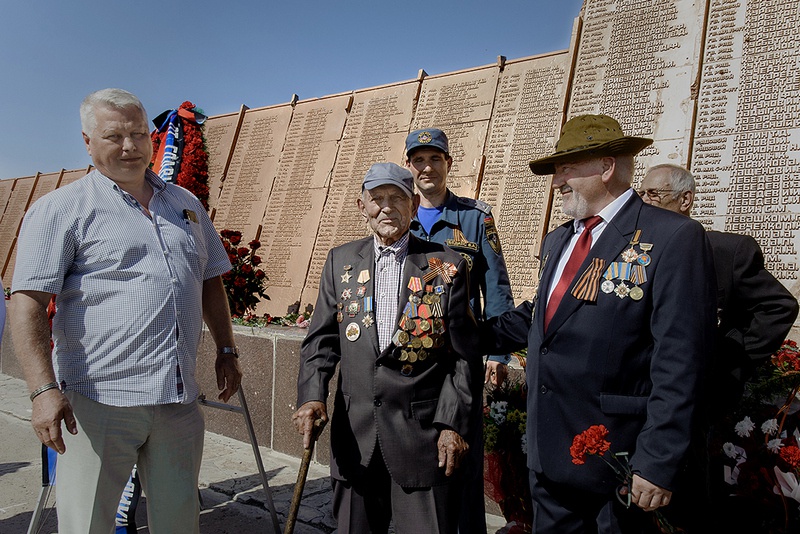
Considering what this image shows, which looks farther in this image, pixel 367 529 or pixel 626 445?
pixel 367 529

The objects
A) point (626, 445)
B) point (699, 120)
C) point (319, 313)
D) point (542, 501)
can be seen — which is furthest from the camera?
point (699, 120)

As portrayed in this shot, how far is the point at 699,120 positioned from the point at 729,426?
2.92 m

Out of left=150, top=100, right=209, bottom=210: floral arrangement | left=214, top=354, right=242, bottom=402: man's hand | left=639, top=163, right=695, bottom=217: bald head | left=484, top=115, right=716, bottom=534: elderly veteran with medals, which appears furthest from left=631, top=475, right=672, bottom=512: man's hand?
left=150, top=100, right=209, bottom=210: floral arrangement

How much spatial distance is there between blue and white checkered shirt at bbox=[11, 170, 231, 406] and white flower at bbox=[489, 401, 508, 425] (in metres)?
1.52

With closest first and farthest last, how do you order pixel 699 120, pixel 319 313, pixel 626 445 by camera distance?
pixel 626 445 < pixel 319 313 < pixel 699 120

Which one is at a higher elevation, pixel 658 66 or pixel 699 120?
pixel 658 66

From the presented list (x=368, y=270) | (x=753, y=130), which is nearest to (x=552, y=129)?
(x=753, y=130)

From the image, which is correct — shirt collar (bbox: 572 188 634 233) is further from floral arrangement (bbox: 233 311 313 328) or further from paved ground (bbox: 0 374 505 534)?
floral arrangement (bbox: 233 311 313 328)

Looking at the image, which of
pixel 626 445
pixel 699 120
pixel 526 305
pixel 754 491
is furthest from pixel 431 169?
pixel 699 120

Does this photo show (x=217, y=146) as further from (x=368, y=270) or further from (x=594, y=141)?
(x=594, y=141)

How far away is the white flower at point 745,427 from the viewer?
244 centimetres

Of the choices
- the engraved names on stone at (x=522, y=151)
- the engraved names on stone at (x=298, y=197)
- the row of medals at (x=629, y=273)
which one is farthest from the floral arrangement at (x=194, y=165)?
the row of medals at (x=629, y=273)

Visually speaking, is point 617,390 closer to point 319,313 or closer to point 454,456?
point 454,456

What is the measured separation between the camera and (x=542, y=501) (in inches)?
79.1
